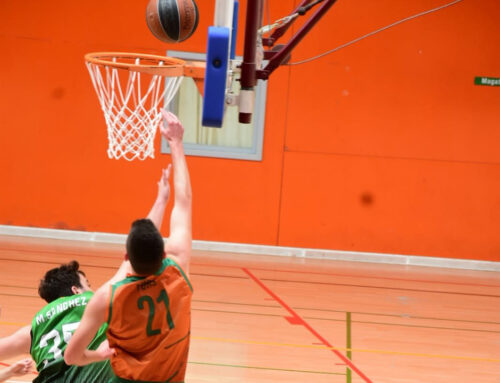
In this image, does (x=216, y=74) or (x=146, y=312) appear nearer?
(x=146, y=312)

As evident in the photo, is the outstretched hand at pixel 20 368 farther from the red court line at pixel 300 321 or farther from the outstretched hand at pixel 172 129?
the red court line at pixel 300 321

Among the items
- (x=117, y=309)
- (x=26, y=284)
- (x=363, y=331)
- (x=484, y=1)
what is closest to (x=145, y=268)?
(x=117, y=309)

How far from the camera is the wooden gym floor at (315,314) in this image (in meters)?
5.25

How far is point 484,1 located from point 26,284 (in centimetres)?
720

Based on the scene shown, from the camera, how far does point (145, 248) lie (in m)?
2.35

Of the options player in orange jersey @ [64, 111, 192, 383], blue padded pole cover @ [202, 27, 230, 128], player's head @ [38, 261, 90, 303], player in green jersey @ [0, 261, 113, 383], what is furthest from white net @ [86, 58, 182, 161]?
player in orange jersey @ [64, 111, 192, 383]

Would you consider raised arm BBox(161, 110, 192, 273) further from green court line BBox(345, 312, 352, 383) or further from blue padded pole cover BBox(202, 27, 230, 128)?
green court line BBox(345, 312, 352, 383)

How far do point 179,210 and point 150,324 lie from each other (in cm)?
46

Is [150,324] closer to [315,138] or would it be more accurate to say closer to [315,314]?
[315,314]

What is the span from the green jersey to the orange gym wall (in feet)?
21.8

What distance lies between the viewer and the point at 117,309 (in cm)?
241

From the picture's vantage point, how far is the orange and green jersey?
2430 millimetres

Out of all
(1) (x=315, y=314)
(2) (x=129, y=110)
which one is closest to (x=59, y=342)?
(2) (x=129, y=110)

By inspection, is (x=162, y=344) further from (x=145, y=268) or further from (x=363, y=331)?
(x=363, y=331)
